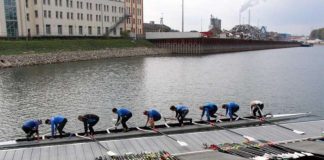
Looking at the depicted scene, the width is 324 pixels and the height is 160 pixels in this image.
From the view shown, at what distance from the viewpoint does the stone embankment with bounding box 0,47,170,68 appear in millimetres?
71250

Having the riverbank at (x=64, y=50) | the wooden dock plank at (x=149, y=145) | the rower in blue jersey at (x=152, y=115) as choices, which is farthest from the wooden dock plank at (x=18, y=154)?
the riverbank at (x=64, y=50)

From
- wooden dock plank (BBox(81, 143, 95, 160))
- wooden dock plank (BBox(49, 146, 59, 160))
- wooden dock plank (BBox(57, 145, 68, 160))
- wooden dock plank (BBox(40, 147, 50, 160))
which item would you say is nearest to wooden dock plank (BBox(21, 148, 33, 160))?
wooden dock plank (BBox(40, 147, 50, 160))

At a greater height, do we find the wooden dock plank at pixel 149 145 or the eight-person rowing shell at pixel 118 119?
the eight-person rowing shell at pixel 118 119

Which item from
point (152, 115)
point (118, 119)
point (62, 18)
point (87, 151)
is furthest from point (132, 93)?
point (62, 18)

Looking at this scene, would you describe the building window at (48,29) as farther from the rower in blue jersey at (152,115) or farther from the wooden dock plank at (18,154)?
the wooden dock plank at (18,154)

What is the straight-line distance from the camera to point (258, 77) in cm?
5719

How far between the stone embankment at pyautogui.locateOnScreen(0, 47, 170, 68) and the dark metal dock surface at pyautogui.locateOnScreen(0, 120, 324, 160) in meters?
56.8

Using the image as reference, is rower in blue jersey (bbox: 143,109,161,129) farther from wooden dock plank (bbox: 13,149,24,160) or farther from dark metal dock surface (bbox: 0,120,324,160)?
wooden dock plank (bbox: 13,149,24,160)

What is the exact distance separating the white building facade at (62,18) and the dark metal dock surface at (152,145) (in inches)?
2914

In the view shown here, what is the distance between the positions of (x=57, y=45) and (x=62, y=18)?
63.4ft

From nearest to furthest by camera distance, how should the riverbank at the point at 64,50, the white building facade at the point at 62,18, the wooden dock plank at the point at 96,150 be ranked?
the wooden dock plank at the point at 96,150
the riverbank at the point at 64,50
the white building facade at the point at 62,18

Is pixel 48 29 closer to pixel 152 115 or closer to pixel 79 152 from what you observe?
pixel 152 115

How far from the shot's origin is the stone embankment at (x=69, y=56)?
71250 mm

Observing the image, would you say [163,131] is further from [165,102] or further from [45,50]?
[45,50]
